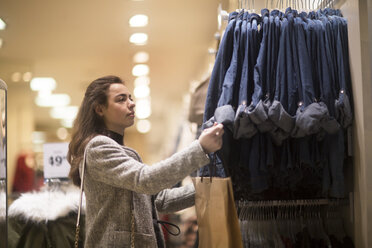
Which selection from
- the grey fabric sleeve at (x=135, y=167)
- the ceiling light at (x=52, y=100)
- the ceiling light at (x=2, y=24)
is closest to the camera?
the grey fabric sleeve at (x=135, y=167)

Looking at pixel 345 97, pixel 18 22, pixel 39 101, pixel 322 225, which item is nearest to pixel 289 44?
pixel 345 97

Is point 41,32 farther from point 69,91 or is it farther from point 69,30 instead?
point 69,91

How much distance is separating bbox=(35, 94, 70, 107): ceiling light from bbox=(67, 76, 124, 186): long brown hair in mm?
5454

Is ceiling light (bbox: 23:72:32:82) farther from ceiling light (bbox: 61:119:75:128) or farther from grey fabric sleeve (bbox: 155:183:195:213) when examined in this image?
ceiling light (bbox: 61:119:75:128)

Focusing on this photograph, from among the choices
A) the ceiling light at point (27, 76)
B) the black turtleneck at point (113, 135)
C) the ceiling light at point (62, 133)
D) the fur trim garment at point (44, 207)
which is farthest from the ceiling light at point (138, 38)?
the ceiling light at point (62, 133)

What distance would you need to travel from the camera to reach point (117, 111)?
2256 millimetres

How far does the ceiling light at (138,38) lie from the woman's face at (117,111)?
3190mm

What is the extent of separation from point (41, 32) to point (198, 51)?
2.05 meters

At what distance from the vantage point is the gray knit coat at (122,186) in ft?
6.24

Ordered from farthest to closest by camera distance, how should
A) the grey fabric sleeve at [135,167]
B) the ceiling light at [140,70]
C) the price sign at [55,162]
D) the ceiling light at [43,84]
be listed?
the ceiling light at [140,70]
the ceiling light at [43,84]
the price sign at [55,162]
the grey fabric sleeve at [135,167]

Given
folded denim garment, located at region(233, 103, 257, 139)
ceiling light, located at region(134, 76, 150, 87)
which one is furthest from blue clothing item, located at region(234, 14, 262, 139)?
ceiling light, located at region(134, 76, 150, 87)

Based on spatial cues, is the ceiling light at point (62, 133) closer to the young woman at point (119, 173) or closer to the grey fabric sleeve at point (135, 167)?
the young woman at point (119, 173)

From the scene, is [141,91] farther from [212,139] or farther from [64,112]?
[212,139]

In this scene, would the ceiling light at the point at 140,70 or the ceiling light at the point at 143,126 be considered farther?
the ceiling light at the point at 143,126
